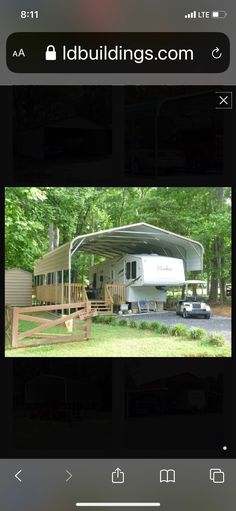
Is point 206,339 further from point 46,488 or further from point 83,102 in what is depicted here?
point 83,102

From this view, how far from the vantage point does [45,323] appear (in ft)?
4.24

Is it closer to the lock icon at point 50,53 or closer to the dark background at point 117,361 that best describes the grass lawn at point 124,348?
the dark background at point 117,361

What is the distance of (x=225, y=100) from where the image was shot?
1.28 m

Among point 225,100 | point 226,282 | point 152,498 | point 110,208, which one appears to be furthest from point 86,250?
point 152,498

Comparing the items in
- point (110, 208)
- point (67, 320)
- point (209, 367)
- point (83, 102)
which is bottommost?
point (209, 367)

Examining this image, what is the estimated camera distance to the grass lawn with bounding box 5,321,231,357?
4.09 feet

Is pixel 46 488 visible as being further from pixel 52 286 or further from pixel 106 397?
pixel 52 286

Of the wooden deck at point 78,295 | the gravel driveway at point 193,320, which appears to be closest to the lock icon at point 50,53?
the wooden deck at point 78,295

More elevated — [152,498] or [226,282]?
[226,282]

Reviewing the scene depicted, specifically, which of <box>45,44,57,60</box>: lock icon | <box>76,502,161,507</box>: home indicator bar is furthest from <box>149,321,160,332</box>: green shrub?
<box>45,44,57,60</box>: lock icon

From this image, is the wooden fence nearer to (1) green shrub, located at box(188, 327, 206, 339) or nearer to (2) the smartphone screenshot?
(2) the smartphone screenshot
